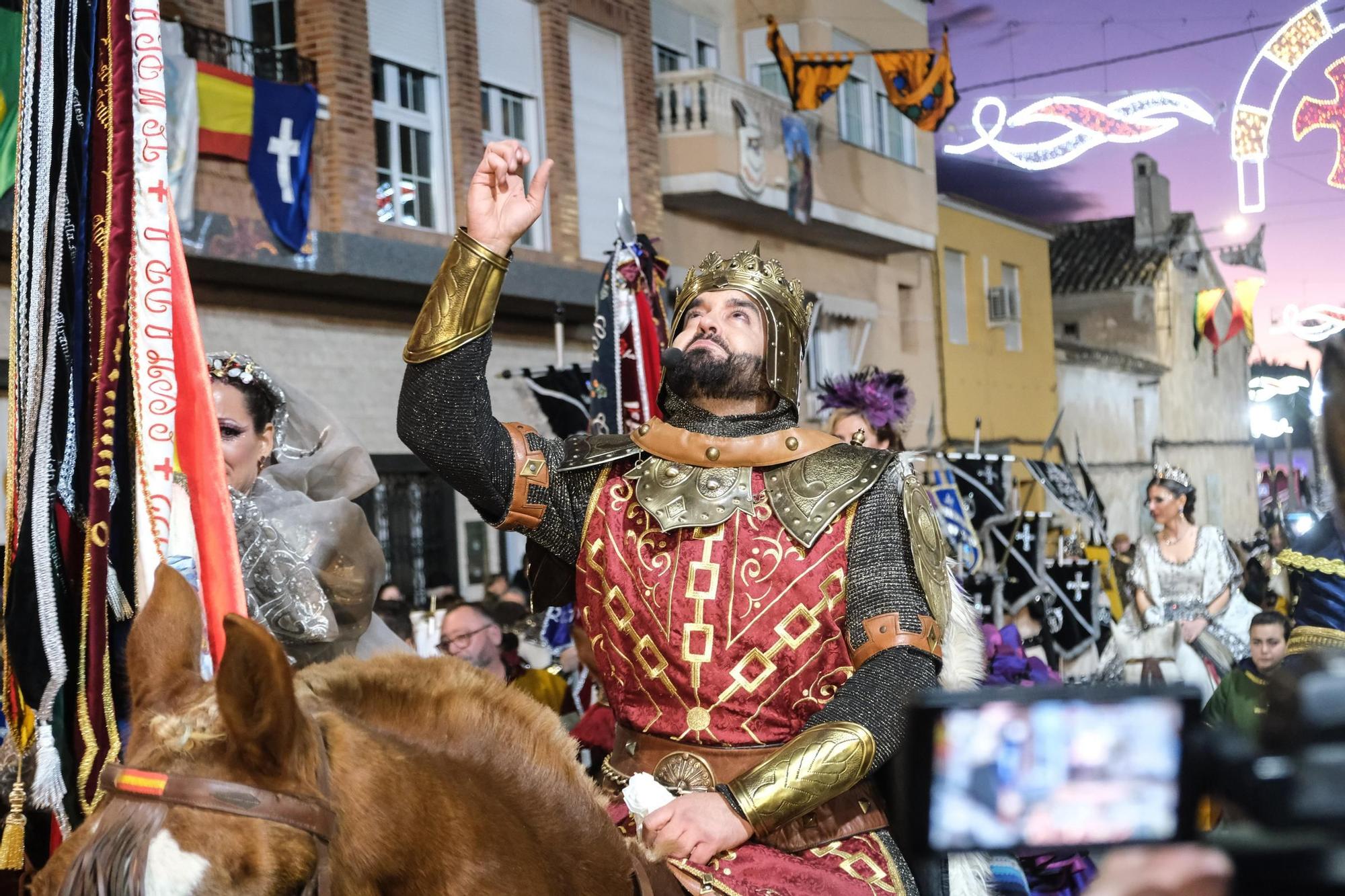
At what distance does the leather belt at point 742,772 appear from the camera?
8.59 ft

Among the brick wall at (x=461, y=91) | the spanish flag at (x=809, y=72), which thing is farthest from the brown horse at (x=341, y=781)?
the spanish flag at (x=809, y=72)

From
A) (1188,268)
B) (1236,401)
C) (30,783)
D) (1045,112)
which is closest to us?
(30,783)

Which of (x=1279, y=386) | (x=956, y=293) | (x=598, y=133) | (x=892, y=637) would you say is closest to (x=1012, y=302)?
(x=956, y=293)

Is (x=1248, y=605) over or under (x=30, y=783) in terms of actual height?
under

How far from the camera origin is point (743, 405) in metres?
3.00

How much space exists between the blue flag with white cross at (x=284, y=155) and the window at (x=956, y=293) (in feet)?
39.6

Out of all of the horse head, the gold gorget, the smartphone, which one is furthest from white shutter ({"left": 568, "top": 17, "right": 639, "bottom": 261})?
the smartphone

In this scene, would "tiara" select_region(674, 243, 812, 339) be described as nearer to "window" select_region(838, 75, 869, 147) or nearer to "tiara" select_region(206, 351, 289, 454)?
"tiara" select_region(206, 351, 289, 454)

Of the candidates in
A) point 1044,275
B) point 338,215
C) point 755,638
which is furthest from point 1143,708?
point 1044,275

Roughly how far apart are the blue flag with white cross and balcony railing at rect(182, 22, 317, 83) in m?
0.20

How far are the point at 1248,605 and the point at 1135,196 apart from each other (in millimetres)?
21855

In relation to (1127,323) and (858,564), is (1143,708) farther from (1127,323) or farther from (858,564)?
(1127,323)

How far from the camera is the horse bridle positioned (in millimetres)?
1451

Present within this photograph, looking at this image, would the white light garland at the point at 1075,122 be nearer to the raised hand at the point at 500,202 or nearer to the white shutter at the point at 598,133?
the white shutter at the point at 598,133
